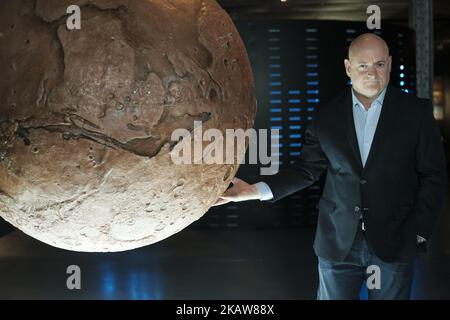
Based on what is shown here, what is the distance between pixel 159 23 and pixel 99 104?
405mm

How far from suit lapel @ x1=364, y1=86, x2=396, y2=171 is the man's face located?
0.29ft

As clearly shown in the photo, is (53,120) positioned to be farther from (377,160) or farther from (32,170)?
(377,160)

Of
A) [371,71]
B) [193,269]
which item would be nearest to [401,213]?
[371,71]

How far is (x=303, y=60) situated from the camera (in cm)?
752

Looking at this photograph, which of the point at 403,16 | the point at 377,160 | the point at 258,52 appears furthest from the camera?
the point at 403,16

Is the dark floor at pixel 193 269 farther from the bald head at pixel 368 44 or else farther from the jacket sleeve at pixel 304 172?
the bald head at pixel 368 44

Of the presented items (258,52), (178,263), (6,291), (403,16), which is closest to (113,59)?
(6,291)

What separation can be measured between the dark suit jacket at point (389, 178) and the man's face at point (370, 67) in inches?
3.3

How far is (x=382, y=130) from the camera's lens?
2.73 m

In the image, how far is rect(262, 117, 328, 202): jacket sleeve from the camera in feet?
9.71

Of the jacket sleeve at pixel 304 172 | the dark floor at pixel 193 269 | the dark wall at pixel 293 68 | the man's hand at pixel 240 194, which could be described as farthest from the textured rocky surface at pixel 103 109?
the dark wall at pixel 293 68

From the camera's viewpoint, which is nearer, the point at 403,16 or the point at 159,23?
the point at 159,23

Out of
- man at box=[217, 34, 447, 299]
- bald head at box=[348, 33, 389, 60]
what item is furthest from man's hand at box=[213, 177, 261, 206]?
bald head at box=[348, 33, 389, 60]

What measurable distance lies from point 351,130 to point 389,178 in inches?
10.6
